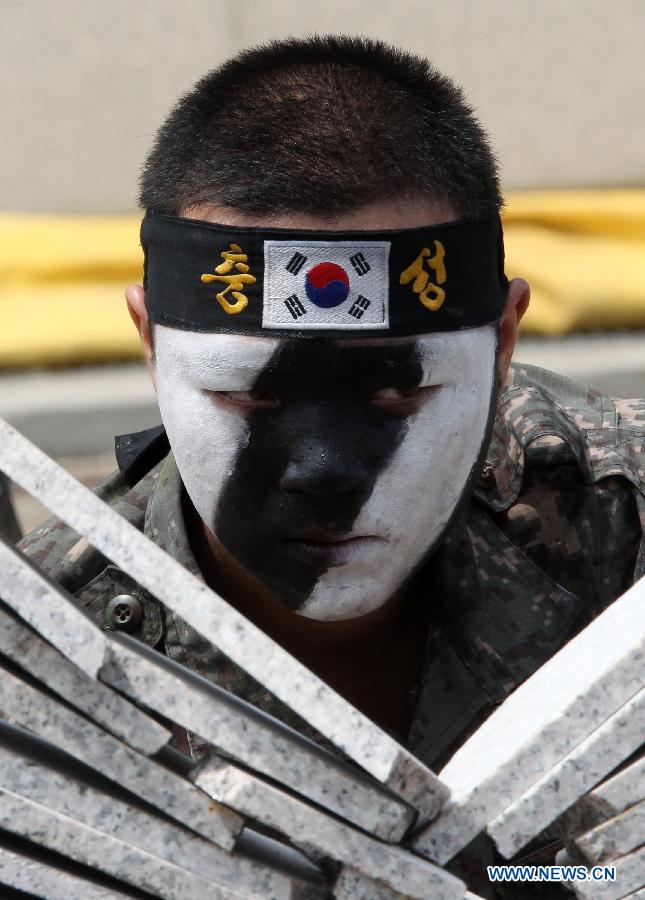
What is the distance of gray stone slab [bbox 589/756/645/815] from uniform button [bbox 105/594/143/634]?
794 mm

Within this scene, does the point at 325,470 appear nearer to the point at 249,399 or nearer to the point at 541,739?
the point at 249,399

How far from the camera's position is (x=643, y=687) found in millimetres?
754

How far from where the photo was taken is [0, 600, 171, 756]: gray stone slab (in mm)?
743

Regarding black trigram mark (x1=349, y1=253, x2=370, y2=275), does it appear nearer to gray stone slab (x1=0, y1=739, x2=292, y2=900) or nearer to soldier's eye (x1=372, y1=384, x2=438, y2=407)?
soldier's eye (x1=372, y1=384, x2=438, y2=407)

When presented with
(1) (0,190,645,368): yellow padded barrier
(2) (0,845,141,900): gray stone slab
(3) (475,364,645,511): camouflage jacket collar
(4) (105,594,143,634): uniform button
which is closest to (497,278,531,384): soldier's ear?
(3) (475,364,645,511): camouflage jacket collar

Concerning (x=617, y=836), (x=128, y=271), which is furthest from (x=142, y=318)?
(x=128, y=271)

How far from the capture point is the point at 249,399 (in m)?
1.17

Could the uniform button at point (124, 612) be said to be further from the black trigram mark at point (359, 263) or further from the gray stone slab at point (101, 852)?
the gray stone slab at point (101, 852)

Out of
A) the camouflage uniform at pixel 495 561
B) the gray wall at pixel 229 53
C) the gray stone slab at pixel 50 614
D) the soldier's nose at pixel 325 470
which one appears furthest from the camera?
the gray wall at pixel 229 53

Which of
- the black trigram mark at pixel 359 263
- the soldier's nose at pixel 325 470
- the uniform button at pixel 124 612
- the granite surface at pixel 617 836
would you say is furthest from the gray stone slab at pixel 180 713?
the uniform button at pixel 124 612

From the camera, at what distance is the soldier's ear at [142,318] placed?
52.7 inches

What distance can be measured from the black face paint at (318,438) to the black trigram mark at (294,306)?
0.03m

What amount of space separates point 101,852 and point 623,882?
0.32m

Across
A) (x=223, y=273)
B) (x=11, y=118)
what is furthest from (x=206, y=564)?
(x=11, y=118)
